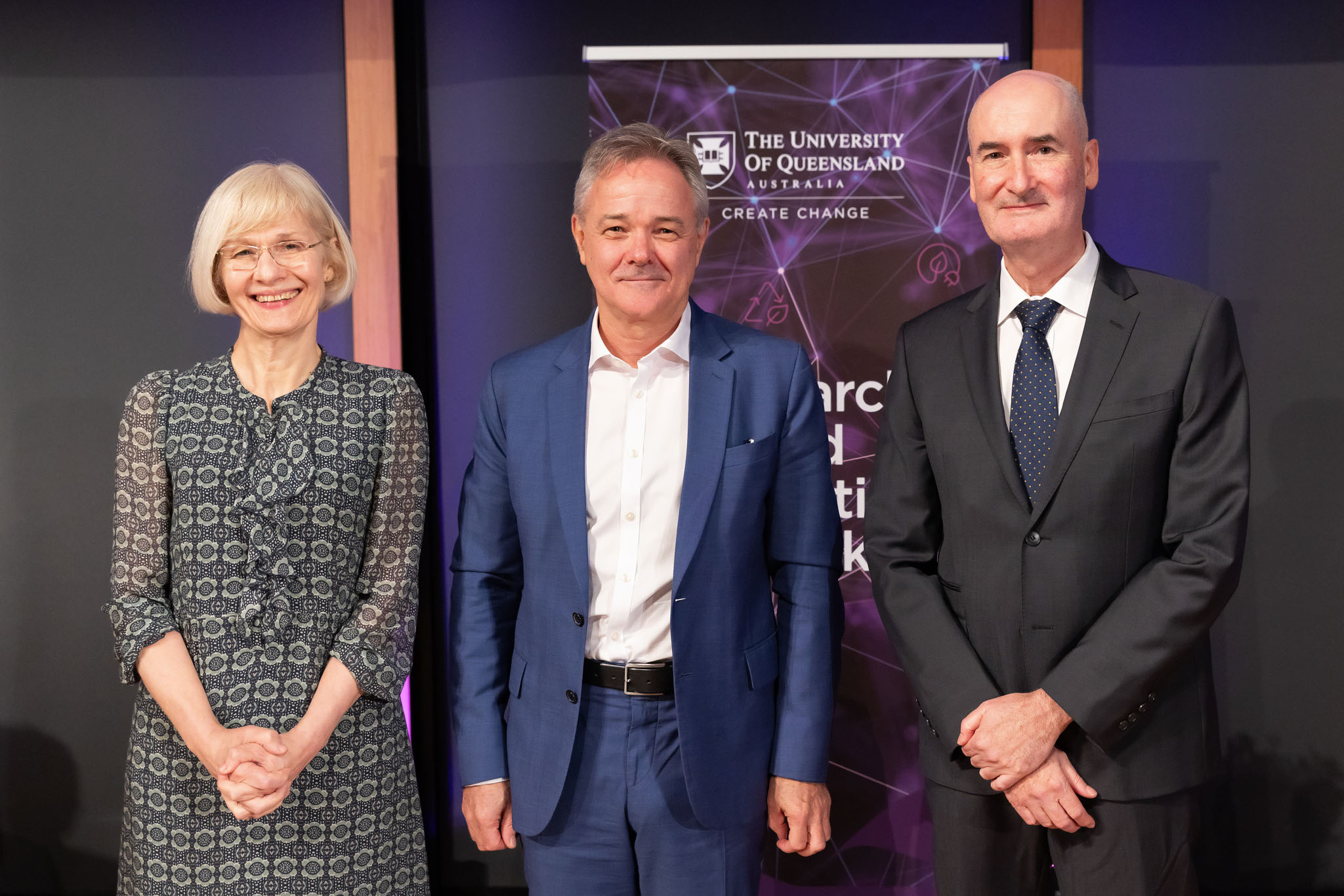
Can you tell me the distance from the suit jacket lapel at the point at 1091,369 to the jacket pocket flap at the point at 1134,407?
16mm

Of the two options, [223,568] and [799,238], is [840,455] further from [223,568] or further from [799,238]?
[223,568]

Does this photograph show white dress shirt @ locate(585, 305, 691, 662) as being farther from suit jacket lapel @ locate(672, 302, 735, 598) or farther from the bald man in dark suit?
the bald man in dark suit

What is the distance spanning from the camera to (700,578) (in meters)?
1.98

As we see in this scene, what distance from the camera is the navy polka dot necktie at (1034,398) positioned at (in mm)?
1998

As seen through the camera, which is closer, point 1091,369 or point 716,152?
point 1091,369

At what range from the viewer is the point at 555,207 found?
10.9 ft

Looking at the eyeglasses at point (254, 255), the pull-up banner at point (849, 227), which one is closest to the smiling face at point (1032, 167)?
the pull-up banner at point (849, 227)

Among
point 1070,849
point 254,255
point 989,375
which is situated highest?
point 254,255

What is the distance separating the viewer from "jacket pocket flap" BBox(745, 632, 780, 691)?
6.68 feet

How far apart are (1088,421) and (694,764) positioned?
935mm

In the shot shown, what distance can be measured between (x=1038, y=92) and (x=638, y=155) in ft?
2.48

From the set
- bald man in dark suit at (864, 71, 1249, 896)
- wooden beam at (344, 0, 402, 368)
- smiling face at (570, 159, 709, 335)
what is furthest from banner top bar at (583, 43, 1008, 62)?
smiling face at (570, 159, 709, 335)

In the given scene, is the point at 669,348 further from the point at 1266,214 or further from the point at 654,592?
the point at 1266,214

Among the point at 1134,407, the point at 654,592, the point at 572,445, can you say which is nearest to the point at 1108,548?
the point at 1134,407
